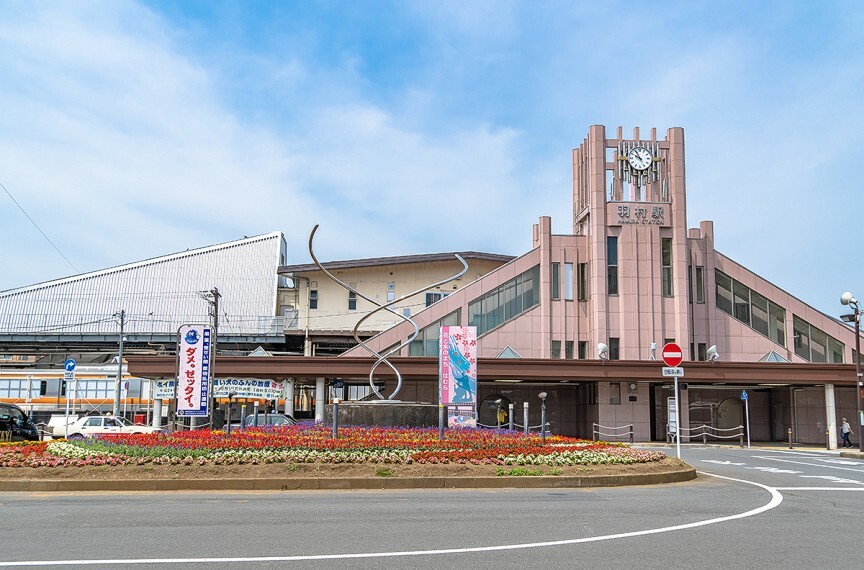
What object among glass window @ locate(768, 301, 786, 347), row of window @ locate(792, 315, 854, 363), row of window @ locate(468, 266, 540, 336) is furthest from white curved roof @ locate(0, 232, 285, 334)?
row of window @ locate(792, 315, 854, 363)

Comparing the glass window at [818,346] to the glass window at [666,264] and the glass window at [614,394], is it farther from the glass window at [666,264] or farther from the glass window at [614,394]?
the glass window at [614,394]

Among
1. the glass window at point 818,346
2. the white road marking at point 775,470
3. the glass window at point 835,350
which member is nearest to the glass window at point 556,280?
the glass window at point 818,346

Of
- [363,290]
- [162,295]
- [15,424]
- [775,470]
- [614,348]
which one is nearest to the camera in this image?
[775,470]

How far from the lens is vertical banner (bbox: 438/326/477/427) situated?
1248 inches

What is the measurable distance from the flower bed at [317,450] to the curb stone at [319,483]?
88cm

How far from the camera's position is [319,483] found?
53.0 feet

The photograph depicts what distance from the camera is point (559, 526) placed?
10938mm

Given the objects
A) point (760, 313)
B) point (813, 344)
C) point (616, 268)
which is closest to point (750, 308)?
point (760, 313)

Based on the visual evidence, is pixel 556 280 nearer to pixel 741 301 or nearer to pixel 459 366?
pixel 741 301

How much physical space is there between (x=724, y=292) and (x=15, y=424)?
35.8m

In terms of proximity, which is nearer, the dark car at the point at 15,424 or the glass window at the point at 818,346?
the dark car at the point at 15,424

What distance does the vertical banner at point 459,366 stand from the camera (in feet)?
104

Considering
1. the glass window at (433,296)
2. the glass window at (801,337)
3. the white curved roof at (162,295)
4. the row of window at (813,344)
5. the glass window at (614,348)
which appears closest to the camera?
the glass window at (614,348)

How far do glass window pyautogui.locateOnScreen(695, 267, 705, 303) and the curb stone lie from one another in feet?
97.5
